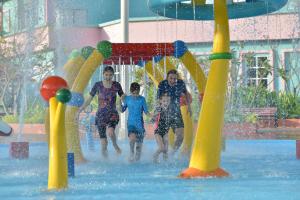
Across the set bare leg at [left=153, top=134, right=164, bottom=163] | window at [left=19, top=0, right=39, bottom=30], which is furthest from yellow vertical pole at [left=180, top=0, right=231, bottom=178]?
window at [left=19, top=0, right=39, bottom=30]

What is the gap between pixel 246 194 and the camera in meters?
5.85

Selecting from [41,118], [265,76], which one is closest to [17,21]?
[41,118]

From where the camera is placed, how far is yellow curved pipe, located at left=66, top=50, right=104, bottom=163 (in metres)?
8.83

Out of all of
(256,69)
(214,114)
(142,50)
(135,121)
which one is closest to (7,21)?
(256,69)

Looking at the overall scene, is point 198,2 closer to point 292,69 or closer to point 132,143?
point 132,143

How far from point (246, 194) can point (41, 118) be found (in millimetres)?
13593

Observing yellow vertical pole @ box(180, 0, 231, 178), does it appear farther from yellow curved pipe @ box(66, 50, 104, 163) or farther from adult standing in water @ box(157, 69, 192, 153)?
yellow curved pipe @ box(66, 50, 104, 163)

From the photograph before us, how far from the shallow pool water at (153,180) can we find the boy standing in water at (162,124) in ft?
0.57

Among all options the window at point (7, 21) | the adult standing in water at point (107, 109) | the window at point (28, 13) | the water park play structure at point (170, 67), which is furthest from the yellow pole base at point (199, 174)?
the window at point (7, 21)

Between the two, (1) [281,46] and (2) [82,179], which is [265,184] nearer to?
(2) [82,179]

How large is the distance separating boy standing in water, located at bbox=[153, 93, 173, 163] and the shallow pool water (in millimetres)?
174

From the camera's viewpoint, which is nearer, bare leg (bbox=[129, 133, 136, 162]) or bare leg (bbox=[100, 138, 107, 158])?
bare leg (bbox=[129, 133, 136, 162])

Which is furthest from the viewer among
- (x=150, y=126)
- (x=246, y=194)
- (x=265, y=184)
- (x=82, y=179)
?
(x=150, y=126)

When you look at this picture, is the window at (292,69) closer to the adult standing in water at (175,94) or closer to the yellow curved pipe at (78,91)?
the adult standing in water at (175,94)
